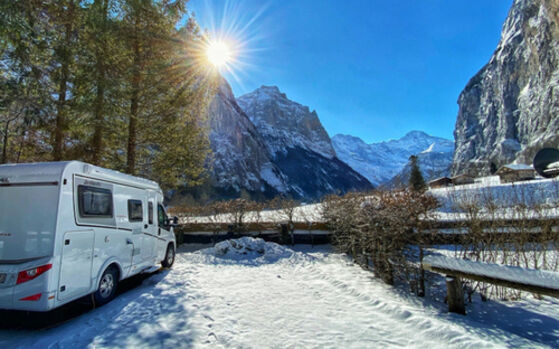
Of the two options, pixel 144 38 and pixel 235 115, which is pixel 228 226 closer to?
pixel 144 38

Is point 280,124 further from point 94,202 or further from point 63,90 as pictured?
point 94,202

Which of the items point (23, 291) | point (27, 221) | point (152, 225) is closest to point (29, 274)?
point (23, 291)

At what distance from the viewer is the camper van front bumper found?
11.9ft

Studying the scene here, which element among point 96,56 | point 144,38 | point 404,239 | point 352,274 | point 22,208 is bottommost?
point 352,274

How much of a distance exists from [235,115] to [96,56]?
338ft

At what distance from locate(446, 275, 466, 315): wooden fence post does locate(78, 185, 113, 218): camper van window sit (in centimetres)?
630

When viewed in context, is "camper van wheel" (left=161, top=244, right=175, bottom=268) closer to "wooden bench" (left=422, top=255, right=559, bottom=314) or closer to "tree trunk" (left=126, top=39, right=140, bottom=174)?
"tree trunk" (left=126, top=39, right=140, bottom=174)

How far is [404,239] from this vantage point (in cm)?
554

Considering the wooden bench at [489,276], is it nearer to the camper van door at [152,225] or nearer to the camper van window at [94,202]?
the camper van window at [94,202]

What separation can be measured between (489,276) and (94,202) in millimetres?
6668

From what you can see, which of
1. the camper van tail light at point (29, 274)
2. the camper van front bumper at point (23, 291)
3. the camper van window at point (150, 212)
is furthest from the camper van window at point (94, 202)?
the camper van window at point (150, 212)

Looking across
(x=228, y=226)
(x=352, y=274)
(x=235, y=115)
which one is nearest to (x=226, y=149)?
(x=235, y=115)

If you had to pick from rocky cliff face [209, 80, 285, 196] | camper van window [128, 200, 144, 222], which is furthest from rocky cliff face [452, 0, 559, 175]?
camper van window [128, 200, 144, 222]

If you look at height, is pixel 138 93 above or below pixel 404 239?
above
